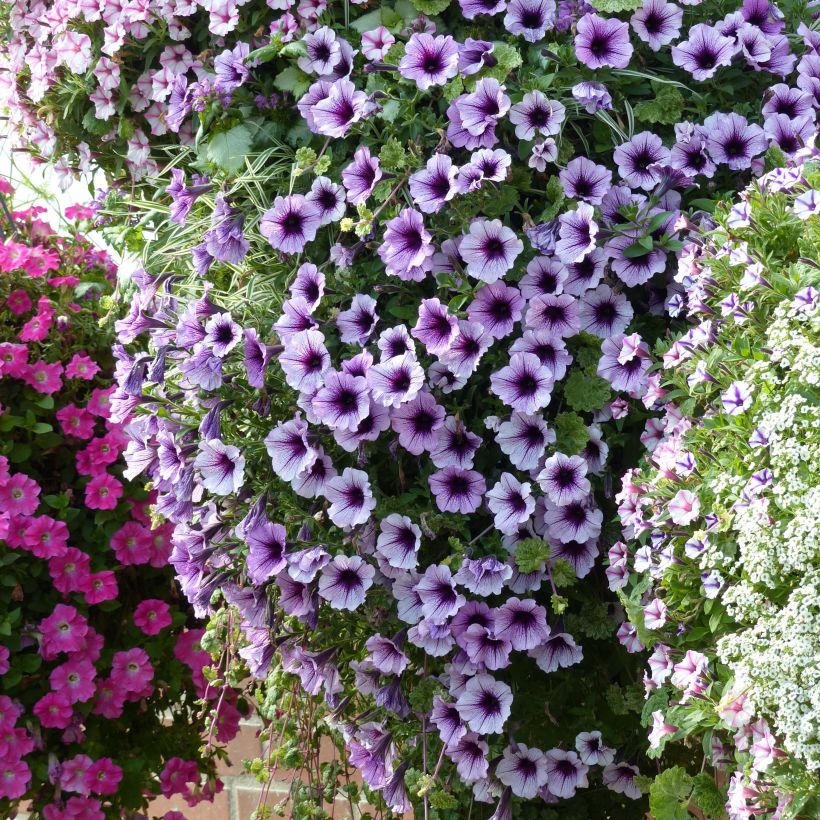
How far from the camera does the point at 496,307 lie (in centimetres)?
155

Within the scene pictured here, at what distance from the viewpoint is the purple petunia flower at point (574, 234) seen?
4.92 feet

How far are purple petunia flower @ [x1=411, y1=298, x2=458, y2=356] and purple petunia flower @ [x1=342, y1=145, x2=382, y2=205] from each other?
7.1 inches

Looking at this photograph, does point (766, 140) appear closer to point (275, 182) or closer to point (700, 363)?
point (700, 363)

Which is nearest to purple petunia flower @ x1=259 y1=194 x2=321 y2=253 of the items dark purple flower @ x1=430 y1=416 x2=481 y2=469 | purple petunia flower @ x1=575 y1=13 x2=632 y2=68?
dark purple flower @ x1=430 y1=416 x2=481 y2=469

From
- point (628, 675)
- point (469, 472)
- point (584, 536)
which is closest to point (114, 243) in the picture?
point (469, 472)

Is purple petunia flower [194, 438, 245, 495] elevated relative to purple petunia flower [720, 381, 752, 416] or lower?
lower

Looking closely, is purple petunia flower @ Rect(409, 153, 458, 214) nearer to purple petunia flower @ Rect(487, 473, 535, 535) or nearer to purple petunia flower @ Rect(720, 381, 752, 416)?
purple petunia flower @ Rect(487, 473, 535, 535)

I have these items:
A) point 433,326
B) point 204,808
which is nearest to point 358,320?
point 433,326

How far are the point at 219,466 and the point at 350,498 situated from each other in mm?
195

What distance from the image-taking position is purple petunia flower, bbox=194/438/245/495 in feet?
5.13

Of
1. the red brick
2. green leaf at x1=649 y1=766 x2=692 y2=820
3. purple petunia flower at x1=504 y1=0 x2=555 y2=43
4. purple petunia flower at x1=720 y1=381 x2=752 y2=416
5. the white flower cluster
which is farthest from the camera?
the red brick

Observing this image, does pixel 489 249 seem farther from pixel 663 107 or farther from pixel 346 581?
pixel 346 581

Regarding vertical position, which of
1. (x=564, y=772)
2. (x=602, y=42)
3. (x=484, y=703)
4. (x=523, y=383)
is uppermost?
(x=602, y=42)

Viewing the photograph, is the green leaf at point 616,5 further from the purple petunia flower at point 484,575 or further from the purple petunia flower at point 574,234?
the purple petunia flower at point 484,575
